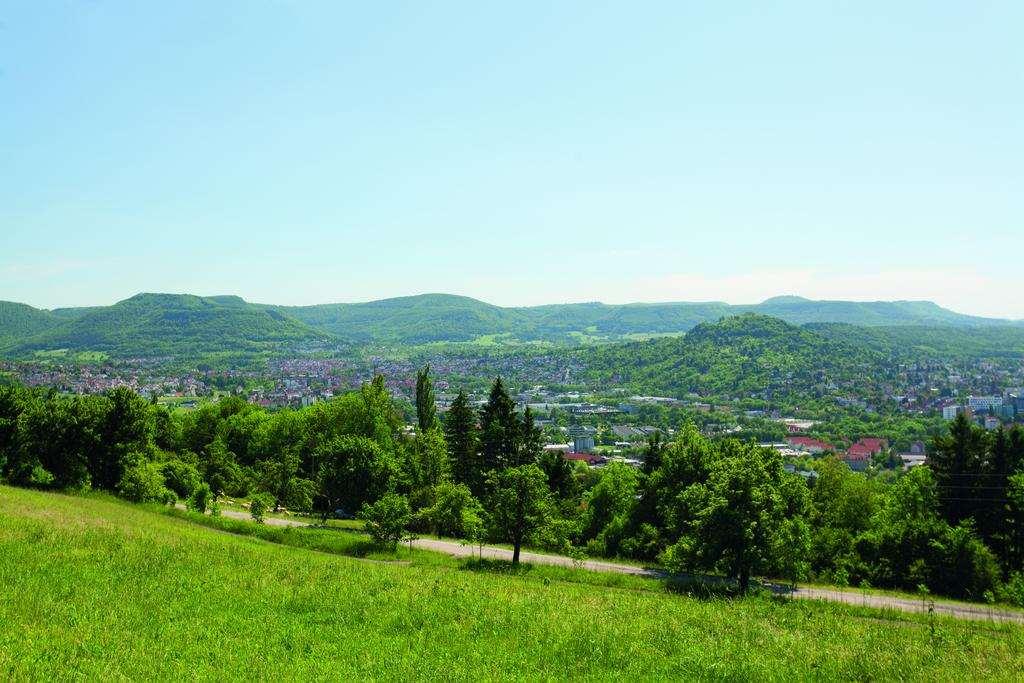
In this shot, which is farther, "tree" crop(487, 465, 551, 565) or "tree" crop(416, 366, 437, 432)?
"tree" crop(416, 366, 437, 432)

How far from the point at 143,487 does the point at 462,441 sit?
25.9m

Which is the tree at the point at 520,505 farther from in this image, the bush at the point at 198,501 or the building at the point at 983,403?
the building at the point at 983,403

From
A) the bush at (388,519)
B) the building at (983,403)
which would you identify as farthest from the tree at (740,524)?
the building at (983,403)

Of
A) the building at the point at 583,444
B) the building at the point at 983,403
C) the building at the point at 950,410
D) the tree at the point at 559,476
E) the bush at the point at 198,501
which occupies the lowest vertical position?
the building at the point at 583,444

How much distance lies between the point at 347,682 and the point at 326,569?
1346cm

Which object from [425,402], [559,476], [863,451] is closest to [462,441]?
[559,476]

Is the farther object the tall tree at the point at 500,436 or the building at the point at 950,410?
the building at the point at 950,410

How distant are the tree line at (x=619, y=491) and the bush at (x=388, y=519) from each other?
0.10 meters

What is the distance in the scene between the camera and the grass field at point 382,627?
45.5 ft

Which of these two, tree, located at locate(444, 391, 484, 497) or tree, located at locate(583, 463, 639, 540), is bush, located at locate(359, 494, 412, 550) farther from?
tree, located at locate(444, 391, 484, 497)

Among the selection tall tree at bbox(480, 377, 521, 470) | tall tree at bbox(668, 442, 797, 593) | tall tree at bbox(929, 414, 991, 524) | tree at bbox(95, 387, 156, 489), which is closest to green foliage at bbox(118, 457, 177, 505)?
tree at bbox(95, 387, 156, 489)

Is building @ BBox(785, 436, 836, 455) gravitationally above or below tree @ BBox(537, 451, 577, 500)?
below

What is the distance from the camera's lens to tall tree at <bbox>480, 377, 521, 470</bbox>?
187 feet

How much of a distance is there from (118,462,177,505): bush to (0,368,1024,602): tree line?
0.13 m
